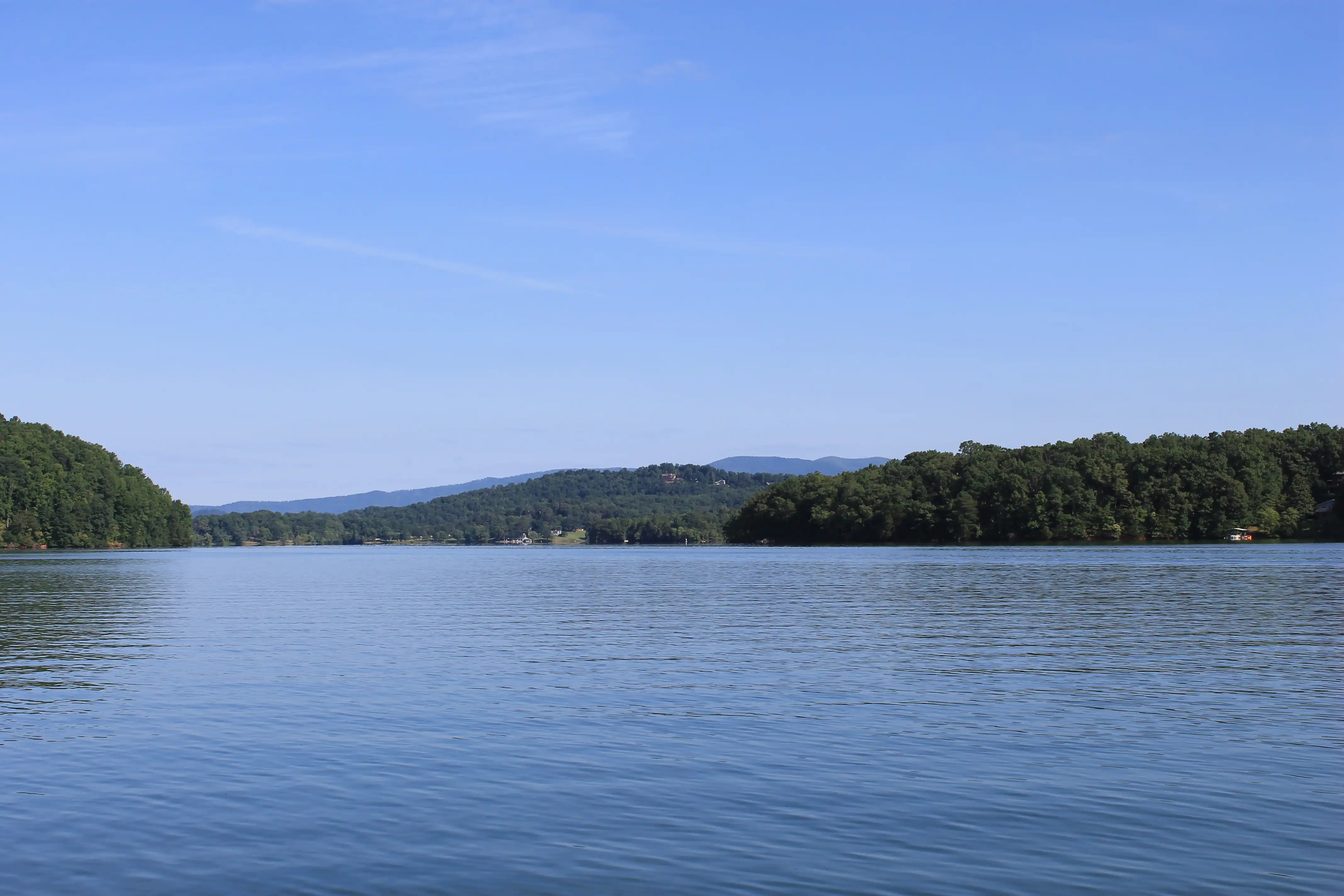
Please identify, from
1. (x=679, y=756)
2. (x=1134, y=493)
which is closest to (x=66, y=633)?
(x=679, y=756)

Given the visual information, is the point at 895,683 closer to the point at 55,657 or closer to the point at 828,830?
the point at 828,830

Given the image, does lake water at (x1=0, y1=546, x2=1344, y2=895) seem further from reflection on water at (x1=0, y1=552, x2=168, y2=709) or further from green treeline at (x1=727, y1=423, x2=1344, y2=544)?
green treeline at (x1=727, y1=423, x2=1344, y2=544)

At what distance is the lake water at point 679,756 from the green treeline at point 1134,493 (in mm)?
132289

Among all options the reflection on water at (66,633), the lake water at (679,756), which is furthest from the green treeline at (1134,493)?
the lake water at (679,756)

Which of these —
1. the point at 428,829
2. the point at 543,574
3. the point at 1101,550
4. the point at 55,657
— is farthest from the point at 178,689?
the point at 1101,550

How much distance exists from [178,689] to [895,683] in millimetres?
16426

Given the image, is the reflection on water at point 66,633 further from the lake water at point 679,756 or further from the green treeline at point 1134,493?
the green treeline at point 1134,493

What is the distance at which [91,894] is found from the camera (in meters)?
12.9

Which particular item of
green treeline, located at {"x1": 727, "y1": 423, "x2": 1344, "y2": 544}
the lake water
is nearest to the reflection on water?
the lake water

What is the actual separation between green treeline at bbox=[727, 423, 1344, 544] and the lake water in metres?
132

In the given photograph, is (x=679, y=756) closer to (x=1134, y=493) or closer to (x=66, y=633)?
(x=66, y=633)

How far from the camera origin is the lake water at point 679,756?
13.8m

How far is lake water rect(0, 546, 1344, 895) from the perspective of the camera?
13750 mm

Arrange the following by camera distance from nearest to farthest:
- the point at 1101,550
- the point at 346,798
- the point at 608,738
Result: the point at 346,798, the point at 608,738, the point at 1101,550
